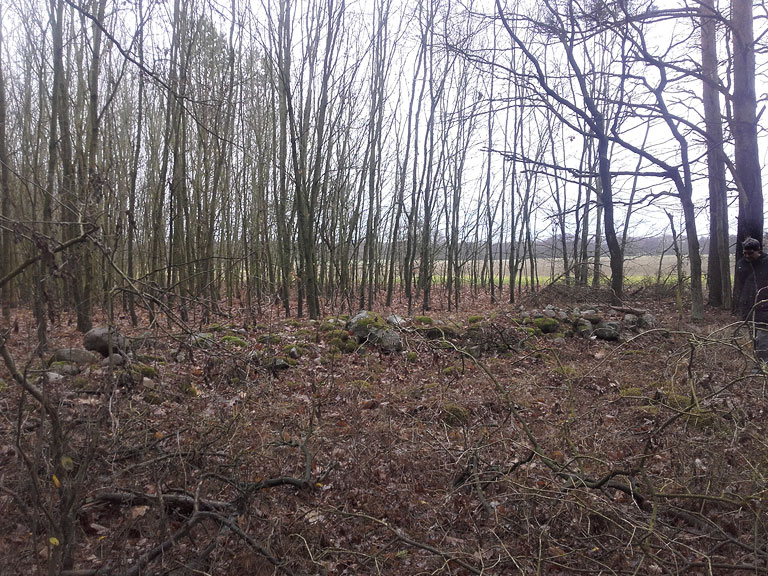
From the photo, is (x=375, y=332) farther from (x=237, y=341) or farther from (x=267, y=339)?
(x=237, y=341)

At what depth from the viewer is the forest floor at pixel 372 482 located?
2787 millimetres

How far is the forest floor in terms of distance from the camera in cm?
279

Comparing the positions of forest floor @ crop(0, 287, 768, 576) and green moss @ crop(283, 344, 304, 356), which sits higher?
green moss @ crop(283, 344, 304, 356)

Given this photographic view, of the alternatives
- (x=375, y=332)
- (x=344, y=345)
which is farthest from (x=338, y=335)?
(x=375, y=332)

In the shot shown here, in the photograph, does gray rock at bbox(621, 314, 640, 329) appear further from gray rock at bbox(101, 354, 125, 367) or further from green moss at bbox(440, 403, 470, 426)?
gray rock at bbox(101, 354, 125, 367)

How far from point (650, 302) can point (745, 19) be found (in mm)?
6795

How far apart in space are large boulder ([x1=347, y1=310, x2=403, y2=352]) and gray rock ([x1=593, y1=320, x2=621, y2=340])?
13.3 ft

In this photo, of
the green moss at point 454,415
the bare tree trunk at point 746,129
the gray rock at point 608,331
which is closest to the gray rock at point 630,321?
the gray rock at point 608,331

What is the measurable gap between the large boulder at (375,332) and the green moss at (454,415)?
2.43 m

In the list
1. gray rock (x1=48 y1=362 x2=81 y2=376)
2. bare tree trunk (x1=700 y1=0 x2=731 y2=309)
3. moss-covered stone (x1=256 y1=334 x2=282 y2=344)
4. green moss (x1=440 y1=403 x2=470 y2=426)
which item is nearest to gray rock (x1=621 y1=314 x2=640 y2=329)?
bare tree trunk (x1=700 y1=0 x2=731 y2=309)

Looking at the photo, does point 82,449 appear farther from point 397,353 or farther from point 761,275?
point 761,275

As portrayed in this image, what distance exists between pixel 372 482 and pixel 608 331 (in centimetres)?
690

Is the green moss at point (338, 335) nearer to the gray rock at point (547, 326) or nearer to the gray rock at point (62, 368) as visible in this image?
the gray rock at point (547, 326)

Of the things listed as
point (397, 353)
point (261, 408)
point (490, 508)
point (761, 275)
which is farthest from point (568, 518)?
point (397, 353)
